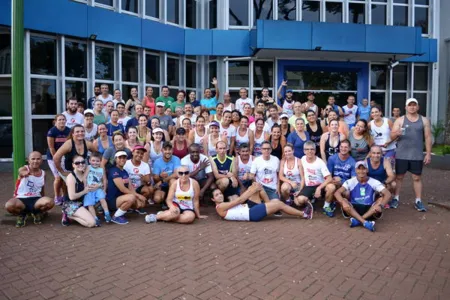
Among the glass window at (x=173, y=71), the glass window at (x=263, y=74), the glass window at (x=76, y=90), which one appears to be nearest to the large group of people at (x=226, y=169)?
the glass window at (x=76, y=90)

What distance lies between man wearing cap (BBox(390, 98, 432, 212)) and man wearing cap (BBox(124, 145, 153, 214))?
15.5ft

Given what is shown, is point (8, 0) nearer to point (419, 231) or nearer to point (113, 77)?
point (113, 77)

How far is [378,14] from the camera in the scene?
57.7 feet

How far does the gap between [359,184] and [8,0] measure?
10294 millimetres

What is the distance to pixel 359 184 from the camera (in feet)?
21.7

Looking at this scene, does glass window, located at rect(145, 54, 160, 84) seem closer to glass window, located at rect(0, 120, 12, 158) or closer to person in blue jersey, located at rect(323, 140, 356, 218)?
glass window, located at rect(0, 120, 12, 158)

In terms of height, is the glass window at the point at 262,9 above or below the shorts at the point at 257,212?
above

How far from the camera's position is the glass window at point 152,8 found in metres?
14.9

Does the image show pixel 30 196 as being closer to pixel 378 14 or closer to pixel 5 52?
pixel 5 52

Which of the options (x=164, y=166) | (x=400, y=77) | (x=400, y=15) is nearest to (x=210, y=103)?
(x=164, y=166)

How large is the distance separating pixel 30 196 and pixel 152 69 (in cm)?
965

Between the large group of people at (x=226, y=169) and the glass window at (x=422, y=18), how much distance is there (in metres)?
12.5

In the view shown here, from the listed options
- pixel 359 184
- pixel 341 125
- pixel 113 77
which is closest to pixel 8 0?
pixel 113 77

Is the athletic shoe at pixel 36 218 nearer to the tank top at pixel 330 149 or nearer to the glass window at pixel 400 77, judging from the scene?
the tank top at pixel 330 149
